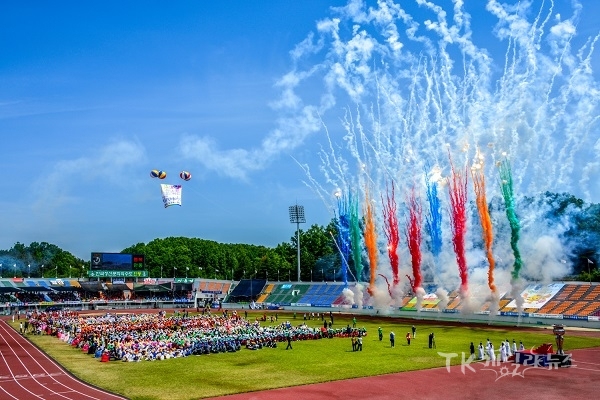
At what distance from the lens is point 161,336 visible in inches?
1661

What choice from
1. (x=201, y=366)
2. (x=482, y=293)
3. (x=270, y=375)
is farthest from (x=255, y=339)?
(x=482, y=293)

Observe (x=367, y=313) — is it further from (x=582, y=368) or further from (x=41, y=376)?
(x=41, y=376)

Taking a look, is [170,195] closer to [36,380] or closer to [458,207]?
[458,207]

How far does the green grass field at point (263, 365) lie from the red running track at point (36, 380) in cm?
80

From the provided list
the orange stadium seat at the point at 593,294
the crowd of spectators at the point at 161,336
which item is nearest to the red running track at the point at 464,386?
the crowd of spectators at the point at 161,336

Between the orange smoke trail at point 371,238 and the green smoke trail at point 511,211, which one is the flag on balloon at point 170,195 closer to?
the orange smoke trail at point 371,238

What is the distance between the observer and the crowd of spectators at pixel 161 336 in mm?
37694

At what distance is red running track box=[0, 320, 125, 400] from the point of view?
25.7 metres

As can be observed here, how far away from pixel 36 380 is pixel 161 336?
13170mm

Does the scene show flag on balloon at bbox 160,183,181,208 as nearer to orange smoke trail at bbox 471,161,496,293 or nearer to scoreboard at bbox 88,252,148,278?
scoreboard at bbox 88,252,148,278

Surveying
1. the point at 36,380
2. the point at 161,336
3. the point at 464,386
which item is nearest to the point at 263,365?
the point at 161,336

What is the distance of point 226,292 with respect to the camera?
11719 centimetres

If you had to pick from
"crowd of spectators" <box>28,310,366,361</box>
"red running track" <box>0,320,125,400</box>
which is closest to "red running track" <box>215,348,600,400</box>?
"red running track" <box>0,320,125,400</box>

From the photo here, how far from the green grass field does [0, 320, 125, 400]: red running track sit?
0.80 metres
